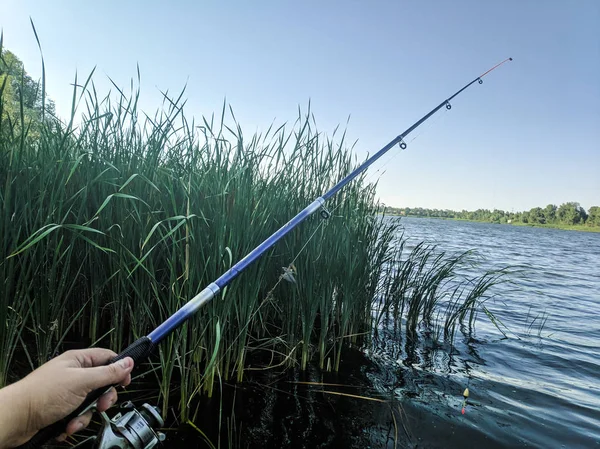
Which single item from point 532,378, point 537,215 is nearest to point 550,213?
point 537,215

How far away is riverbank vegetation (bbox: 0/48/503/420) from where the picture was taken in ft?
7.41

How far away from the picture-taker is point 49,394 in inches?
45.0

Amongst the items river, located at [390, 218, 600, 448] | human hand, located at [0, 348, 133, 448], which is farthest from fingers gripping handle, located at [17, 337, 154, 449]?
river, located at [390, 218, 600, 448]

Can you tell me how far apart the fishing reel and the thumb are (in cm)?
17

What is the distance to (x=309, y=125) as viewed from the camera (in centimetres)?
358

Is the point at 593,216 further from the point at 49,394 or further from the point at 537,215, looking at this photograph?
the point at 49,394

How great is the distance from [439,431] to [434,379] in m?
0.90

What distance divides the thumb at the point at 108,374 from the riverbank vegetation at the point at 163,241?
0.67 m

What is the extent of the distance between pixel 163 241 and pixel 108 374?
60.6 inches

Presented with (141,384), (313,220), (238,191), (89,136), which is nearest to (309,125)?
(313,220)

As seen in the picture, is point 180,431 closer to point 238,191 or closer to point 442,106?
point 238,191

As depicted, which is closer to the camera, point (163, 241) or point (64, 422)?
point (64, 422)

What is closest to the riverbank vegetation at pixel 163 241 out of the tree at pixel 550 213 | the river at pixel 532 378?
the river at pixel 532 378

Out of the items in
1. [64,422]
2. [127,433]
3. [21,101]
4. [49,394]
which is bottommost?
[127,433]
